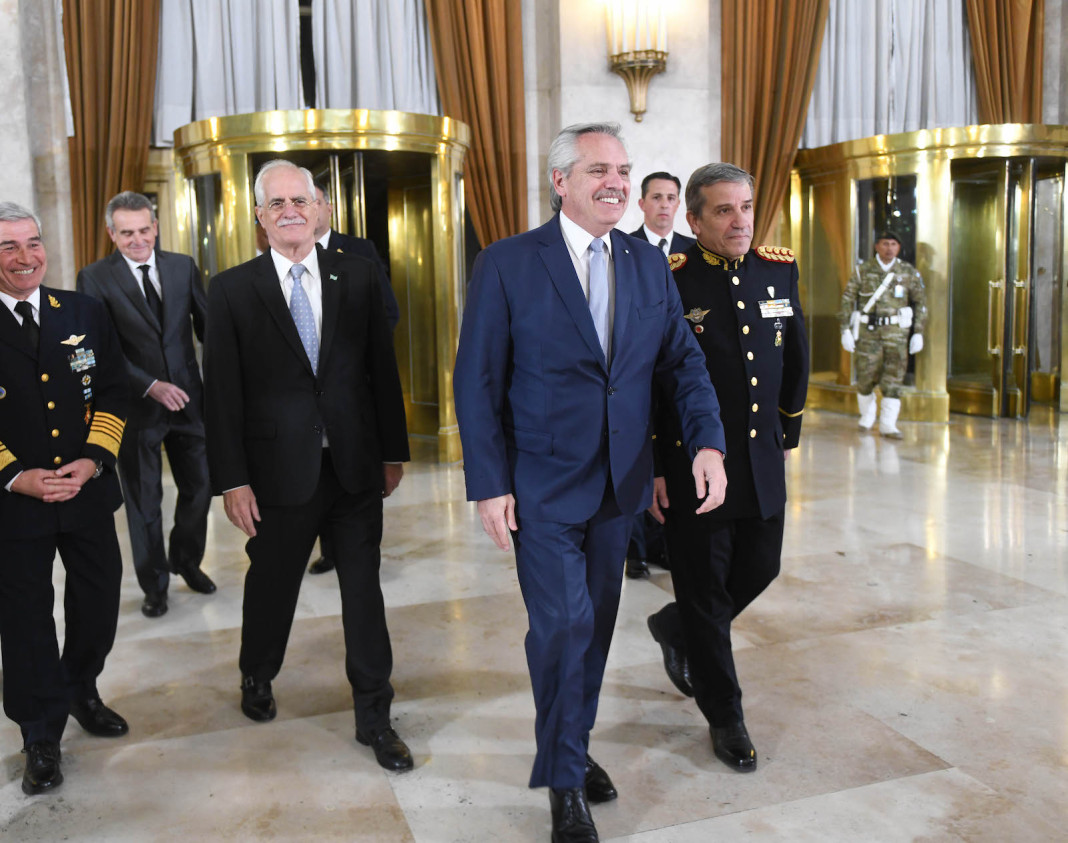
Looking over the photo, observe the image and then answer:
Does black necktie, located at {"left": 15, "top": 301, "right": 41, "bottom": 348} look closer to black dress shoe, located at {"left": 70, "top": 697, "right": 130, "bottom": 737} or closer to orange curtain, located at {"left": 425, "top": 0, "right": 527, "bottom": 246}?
black dress shoe, located at {"left": 70, "top": 697, "right": 130, "bottom": 737}

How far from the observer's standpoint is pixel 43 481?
291 cm

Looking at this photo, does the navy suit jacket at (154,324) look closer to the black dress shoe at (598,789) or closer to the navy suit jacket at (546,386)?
the navy suit jacket at (546,386)

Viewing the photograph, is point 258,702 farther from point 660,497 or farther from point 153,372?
point 153,372

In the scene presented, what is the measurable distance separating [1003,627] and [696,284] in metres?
2.02

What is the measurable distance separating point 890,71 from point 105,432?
30.5 ft

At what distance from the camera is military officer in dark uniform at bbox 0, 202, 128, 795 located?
2928 mm

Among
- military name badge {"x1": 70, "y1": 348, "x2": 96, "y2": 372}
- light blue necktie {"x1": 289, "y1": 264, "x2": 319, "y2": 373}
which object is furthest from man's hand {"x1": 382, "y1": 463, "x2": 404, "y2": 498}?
military name badge {"x1": 70, "y1": 348, "x2": 96, "y2": 372}

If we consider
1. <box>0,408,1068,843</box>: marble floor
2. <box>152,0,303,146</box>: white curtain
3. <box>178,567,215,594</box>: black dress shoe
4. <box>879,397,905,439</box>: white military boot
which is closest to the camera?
<box>0,408,1068,843</box>: marble floor

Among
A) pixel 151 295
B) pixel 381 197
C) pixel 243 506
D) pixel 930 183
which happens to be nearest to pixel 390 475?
pixel 243 506

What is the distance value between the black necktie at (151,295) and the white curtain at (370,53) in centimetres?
452

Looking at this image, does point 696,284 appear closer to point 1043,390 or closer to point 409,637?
point 409,637

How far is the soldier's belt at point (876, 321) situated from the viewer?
8.74 meters

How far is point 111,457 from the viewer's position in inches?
122

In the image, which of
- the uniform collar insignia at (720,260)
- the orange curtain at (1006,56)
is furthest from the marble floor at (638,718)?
the orange curtain at (1006,56)
